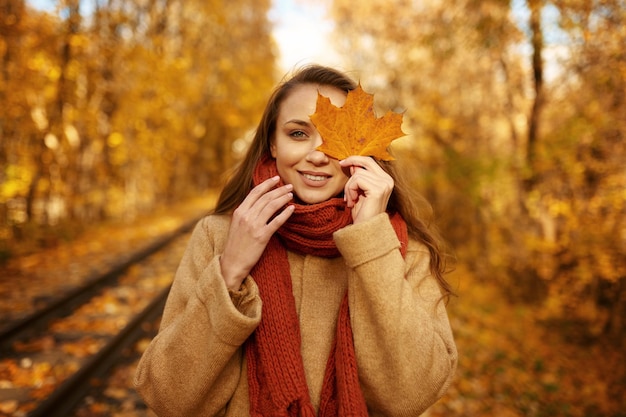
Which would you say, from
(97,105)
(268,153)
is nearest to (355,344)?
(268,153)

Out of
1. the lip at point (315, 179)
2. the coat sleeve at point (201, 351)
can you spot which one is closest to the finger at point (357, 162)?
the lip at point (315, 179)

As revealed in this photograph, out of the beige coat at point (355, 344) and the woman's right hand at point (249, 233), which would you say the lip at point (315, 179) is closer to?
the woman's right hand at point (249, 233)

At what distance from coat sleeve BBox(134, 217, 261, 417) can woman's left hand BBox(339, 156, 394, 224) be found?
0.47m

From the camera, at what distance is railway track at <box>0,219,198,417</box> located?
3.39 meters

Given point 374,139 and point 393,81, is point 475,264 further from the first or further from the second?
point 374,139

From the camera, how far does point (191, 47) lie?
51.4 ft

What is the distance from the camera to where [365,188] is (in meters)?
1.47

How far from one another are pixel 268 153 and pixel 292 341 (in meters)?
0.84

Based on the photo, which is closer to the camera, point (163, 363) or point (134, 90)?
point (163, 363)

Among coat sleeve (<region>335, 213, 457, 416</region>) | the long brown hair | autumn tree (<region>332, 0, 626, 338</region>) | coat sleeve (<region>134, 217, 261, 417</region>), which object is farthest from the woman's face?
autumn tree (<region>332, 0, 626, 338</region>)

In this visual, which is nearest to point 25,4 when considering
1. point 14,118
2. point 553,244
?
point 14,118

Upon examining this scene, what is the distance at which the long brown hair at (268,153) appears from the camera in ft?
5.74

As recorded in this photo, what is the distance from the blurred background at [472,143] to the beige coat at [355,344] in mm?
962

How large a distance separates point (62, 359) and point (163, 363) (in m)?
3.36
